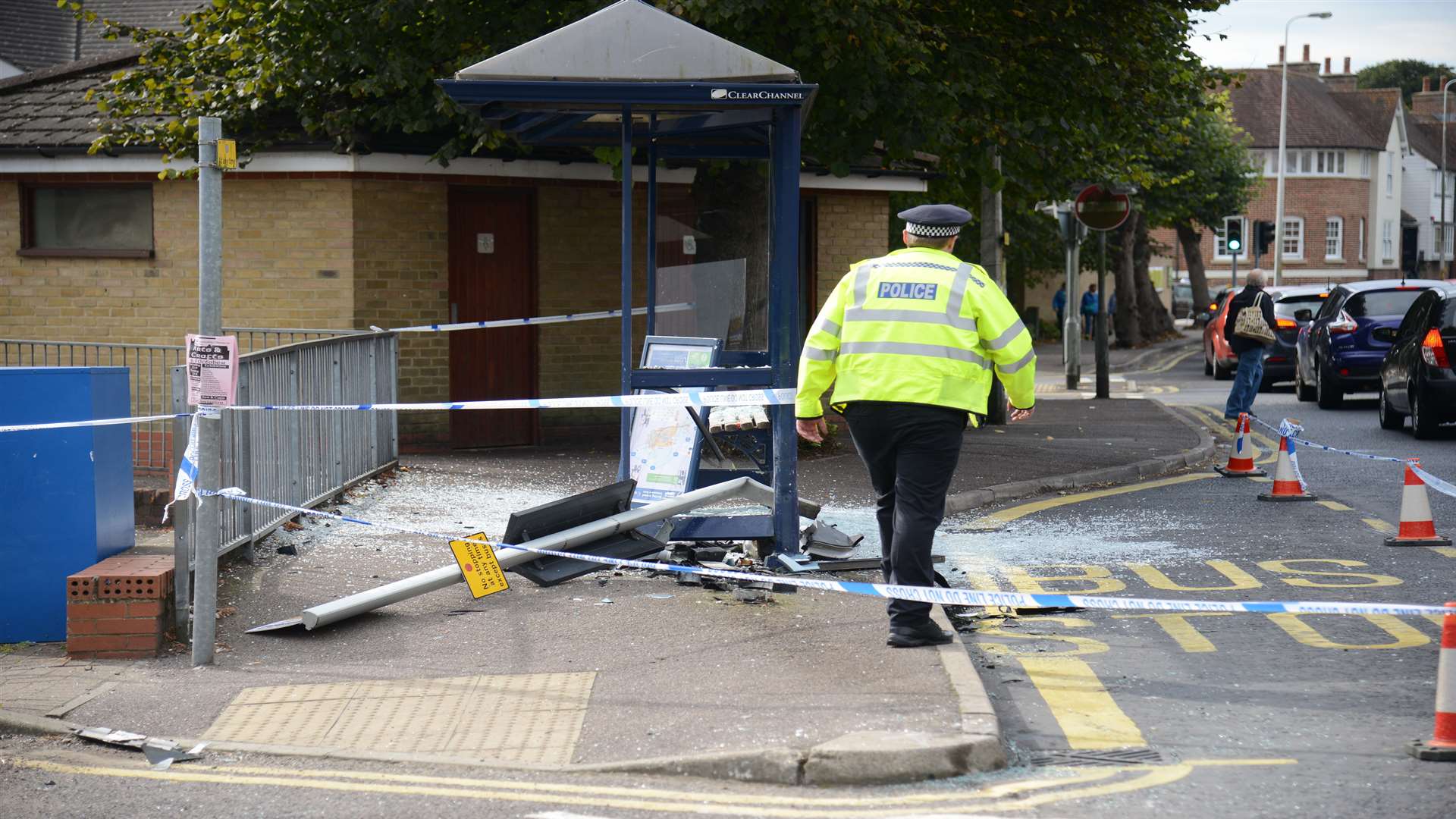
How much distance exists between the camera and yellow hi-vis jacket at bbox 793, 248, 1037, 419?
20.8 ft

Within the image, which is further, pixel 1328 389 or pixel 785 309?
pixel 1328 389

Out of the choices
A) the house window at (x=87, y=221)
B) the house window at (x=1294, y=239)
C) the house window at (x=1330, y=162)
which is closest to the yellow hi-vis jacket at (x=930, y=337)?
the house window at (x=87, y=221)

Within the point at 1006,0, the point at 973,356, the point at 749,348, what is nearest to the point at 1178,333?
the point at 1006,0

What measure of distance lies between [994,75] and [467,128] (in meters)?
4.57

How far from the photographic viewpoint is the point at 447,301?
1520 cm

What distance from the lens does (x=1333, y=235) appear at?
232 ft

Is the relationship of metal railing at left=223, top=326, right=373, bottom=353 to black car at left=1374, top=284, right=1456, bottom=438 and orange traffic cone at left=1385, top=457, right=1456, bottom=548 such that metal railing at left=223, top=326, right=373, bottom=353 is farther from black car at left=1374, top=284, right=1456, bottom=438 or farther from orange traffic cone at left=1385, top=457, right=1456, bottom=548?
black car at left=1374, top=284, right=1456, bottom=438

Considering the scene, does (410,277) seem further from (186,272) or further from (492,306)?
(186,272)

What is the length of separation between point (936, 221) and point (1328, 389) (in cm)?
1478

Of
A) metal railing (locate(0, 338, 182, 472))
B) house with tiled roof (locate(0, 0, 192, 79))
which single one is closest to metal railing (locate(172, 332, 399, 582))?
metal railing (locate(0, 338, 182, 472))

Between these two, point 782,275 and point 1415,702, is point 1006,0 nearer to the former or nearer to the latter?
point 782,275

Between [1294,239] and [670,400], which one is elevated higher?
[1294,239]

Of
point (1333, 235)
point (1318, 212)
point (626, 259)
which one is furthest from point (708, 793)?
point (1333, 235)

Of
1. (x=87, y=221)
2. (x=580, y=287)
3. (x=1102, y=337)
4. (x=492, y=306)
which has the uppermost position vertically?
(x=87, y=221)
